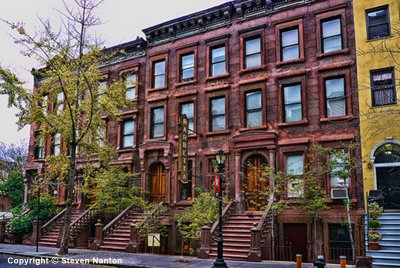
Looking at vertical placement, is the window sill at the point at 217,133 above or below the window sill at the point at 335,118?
below

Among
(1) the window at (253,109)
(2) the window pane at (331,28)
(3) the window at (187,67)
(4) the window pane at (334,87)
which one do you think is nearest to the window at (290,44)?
(2) the window pane at (331,28)

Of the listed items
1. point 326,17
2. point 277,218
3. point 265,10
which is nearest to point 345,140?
point 277,218

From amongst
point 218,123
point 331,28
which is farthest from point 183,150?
point 331,28

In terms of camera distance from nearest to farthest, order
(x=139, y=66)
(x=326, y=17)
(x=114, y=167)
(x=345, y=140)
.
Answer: (x=345, y=140), (x=326, y=17), (x=114, y=167), (x=139, y=66)

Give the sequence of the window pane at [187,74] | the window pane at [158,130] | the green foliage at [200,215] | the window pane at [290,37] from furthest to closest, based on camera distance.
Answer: the window pane at [158,130] < the window pane at [187,74] < the window pane at [290,37] < the green foliage at [200,215]

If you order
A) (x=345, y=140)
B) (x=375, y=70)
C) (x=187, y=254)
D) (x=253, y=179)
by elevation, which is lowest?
(x=187, y=254)

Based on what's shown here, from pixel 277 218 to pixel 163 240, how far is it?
6505 millimetres

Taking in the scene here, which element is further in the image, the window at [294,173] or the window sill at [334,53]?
the window sill at [334,53]

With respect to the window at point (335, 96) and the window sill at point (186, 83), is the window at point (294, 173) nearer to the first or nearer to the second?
the window at point (335, 96)

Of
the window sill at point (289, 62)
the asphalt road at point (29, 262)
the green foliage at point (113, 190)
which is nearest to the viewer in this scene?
the asphalt road at point (29, 262)

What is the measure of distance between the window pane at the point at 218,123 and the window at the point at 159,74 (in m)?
4.61

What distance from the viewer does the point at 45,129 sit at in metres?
20.0

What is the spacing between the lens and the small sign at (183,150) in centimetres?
1944

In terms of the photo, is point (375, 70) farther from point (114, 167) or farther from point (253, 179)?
point (114, 167)
